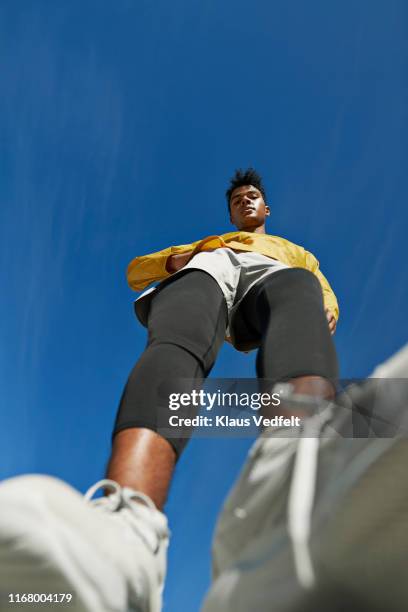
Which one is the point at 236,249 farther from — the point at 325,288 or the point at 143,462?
the point at 143,462

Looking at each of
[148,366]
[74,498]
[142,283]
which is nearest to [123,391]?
[148,366]

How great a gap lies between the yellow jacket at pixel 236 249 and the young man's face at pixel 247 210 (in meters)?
0.52

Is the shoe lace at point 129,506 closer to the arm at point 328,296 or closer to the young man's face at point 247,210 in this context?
the arm at point 328,296

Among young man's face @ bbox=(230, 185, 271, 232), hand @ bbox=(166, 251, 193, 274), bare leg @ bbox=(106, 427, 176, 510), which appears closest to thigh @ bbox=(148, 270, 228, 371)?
bare leg @ bbox=(106, 427, 176, 510)

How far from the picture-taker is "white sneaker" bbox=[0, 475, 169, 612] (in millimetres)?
535

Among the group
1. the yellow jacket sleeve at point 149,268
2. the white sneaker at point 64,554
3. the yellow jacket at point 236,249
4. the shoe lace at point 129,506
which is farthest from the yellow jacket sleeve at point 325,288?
the white sneaker at point 64,554

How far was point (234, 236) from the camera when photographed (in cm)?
214

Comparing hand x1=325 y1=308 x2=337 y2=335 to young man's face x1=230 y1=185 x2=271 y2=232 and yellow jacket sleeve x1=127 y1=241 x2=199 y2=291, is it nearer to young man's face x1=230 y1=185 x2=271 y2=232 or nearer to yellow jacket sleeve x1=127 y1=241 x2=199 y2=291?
yellow jacket sleeve x1=127 y1=241 x2=199 y2=291

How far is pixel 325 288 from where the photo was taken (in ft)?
6.95

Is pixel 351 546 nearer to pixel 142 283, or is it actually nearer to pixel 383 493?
pixel 383 493

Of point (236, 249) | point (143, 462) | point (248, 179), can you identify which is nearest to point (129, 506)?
point (143, 462)

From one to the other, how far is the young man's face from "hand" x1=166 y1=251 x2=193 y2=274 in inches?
28.1

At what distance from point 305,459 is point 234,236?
1.67m

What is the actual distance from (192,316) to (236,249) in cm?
68
